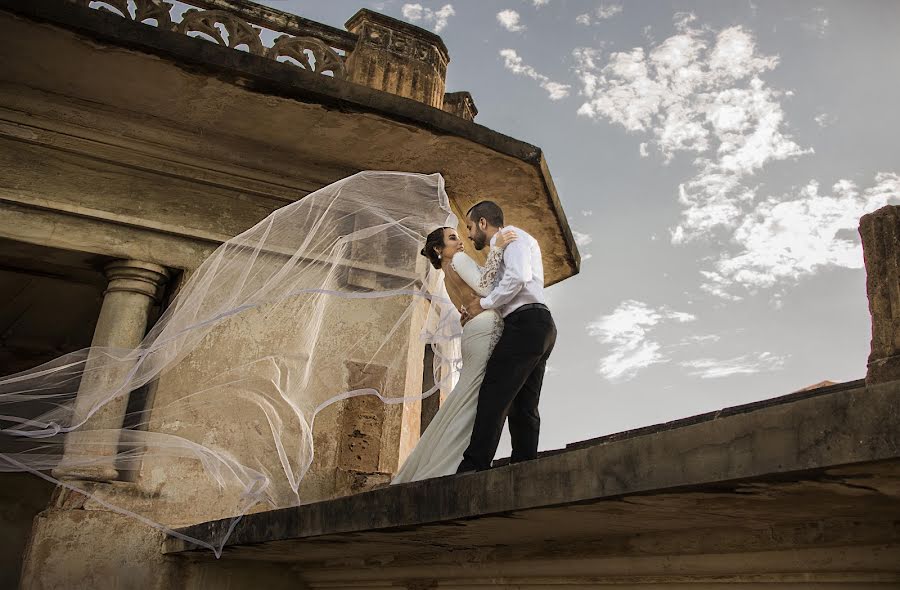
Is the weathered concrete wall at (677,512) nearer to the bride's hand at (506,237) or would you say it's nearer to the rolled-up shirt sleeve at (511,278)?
the rolled-up shirt sleeve at (511,278)

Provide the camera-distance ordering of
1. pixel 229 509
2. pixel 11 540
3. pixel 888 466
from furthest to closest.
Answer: pixel 11 540 → pixel 229 509 → pixel 888 466

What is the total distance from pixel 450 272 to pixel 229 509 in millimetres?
2548

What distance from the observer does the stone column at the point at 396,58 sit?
21.3 feet

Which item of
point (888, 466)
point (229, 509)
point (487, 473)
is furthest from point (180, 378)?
point (888, 466)

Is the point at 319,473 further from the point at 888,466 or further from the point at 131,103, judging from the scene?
the point at 888,466

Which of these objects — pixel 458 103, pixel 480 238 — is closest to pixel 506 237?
pixel 480 238

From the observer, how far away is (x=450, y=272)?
A: 4.33m

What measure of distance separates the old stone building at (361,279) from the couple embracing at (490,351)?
383mm

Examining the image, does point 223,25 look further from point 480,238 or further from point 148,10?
point 480,238

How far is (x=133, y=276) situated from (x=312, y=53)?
2.19 meters

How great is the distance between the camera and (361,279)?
477 centimetres

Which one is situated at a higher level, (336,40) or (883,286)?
(336,40)

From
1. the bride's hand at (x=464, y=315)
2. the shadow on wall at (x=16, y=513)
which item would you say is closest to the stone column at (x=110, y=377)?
the bride's hand at (x=464, y=315)

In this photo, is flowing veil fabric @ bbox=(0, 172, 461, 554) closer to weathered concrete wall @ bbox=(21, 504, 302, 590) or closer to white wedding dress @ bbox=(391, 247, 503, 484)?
weathered concrete wall @ bbox=(21, 504, 302, 590)
